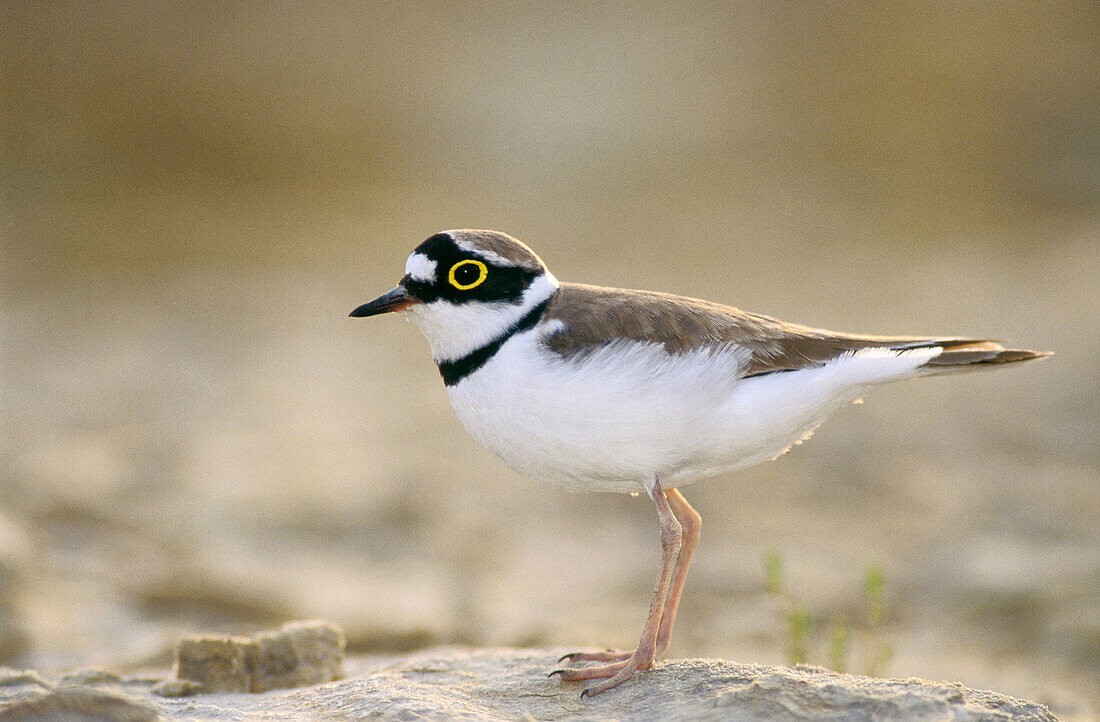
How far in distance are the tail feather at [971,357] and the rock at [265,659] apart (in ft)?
9.45

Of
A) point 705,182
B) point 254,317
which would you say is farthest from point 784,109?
point 254,317

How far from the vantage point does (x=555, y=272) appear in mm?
12117

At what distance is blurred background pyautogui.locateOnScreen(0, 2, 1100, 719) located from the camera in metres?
6.61

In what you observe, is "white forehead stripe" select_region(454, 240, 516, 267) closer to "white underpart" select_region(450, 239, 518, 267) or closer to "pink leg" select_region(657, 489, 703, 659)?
"white underpart" select_region(450, 239, 518, 267)

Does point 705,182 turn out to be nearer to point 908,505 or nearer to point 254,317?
point 254,317

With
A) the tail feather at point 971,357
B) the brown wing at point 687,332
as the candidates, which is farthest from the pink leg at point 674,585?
the tail feather at point 971,357

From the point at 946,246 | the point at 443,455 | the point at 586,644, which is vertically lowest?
the point at 586,644

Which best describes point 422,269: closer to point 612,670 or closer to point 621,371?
point 621,371

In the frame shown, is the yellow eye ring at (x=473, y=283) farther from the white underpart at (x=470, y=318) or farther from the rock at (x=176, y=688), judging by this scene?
the rock at (x=176, y=688)

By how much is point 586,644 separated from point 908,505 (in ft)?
10.0

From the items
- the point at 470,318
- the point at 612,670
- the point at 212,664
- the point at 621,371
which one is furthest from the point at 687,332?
the point at 212,664

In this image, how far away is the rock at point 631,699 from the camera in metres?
A: 3.46

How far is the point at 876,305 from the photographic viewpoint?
11641 mm

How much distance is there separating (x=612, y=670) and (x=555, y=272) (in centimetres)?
819
